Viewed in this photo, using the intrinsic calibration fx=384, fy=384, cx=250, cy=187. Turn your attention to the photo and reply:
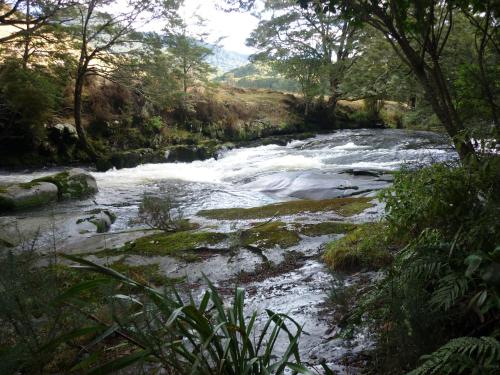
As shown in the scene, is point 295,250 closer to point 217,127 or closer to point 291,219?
point 291,219

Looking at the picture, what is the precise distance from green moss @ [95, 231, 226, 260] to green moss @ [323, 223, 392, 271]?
71.1 inches

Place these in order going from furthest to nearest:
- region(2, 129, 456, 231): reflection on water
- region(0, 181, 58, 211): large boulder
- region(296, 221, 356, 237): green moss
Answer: region(2, 129, 456, 231): reflection on water
region(0, 181, 58, 211): large boulder
region(296, 221, 356, 237): green moss

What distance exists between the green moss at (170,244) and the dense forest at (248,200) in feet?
0.15

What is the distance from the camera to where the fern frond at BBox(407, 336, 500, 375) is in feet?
4.78

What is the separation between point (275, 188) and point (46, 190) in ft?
18.7

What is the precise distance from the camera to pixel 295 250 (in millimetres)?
4762

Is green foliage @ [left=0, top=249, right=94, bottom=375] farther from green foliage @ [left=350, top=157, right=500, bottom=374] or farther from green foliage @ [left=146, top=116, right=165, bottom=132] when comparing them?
green foliage @ [left=146, top=116, right=165, bottom=132]

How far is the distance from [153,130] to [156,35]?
14.0ft

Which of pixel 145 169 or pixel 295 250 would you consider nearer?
pixel 295 250

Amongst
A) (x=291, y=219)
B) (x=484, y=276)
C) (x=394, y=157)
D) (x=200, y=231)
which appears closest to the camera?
(x=484, y=276)

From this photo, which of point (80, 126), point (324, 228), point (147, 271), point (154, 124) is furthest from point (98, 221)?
point (154, 124)

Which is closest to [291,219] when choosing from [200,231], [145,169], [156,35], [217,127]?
[200,231]

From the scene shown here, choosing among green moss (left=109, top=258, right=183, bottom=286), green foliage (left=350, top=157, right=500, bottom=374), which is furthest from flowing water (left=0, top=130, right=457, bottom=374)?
green foliage (left=350, top=157, right=500, bottom=374)

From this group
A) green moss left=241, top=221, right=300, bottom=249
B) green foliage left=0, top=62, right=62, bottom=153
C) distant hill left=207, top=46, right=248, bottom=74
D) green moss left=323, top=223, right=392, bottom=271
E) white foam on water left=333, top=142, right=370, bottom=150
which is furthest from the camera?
distant hill left=207, top=46, right=248, bottom=74
